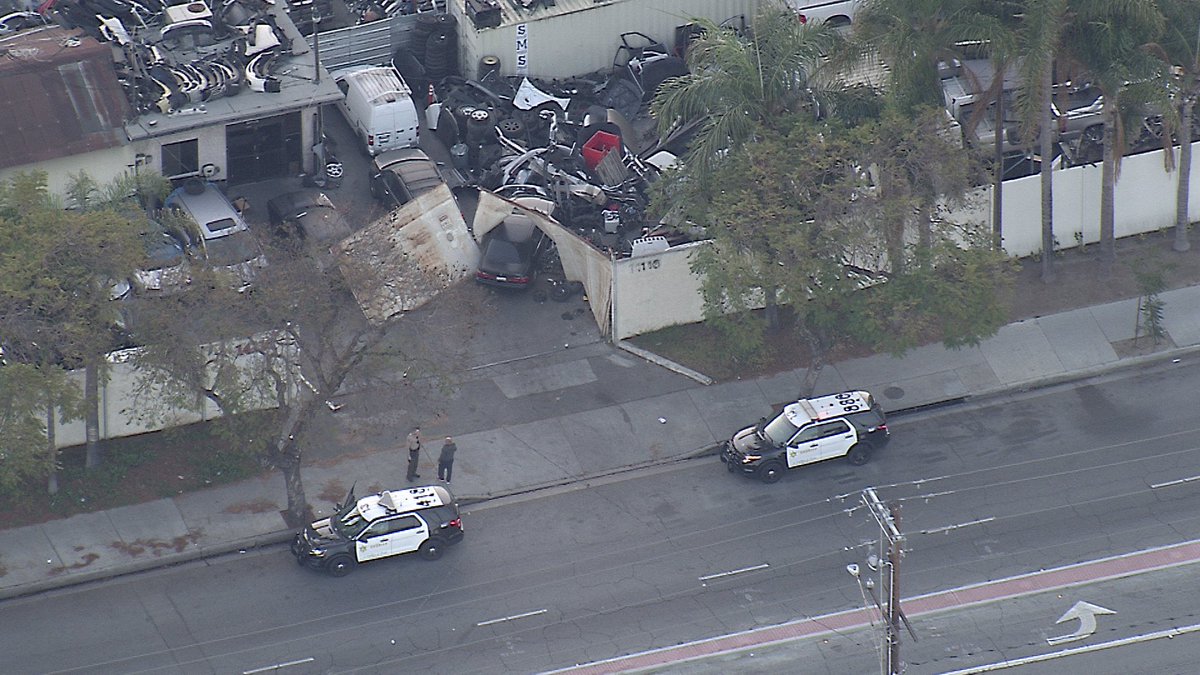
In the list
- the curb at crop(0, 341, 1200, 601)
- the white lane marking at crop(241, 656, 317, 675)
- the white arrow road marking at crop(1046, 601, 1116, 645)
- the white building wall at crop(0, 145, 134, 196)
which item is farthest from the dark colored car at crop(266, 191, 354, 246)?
the white arrow road marking at crop(1046, 601, 1116, 645)

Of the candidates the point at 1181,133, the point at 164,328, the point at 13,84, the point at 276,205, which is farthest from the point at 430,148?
the point at 1181,133

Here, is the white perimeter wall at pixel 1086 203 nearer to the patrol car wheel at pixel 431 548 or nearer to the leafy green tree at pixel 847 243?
the leafy green tree at pixel 847 243

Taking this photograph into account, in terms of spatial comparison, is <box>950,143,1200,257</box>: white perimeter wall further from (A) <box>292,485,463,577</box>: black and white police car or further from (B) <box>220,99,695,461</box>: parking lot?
(A) <box>292,485,463,577</box>: black and white police car

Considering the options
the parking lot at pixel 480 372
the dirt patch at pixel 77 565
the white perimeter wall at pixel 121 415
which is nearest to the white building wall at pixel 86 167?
the parking lot at pixel 480 372

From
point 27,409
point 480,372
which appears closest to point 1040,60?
point 480,372

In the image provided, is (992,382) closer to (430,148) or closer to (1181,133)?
(1181,133)
